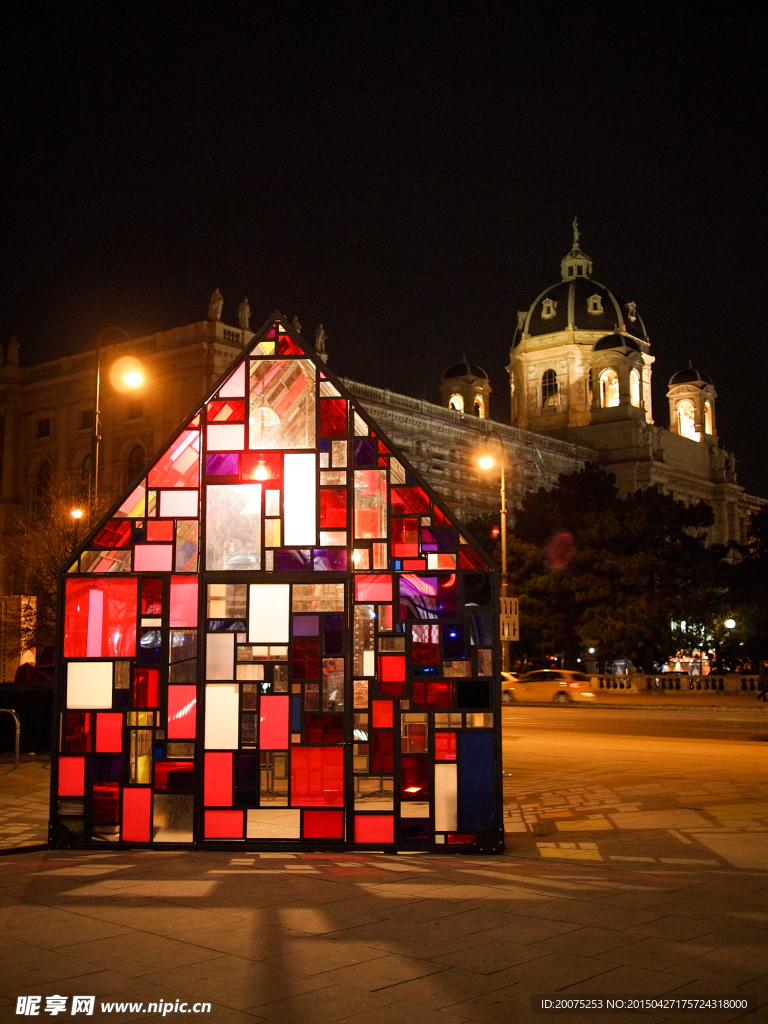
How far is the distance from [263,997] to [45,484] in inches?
2498

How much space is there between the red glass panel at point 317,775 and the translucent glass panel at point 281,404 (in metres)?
2.97

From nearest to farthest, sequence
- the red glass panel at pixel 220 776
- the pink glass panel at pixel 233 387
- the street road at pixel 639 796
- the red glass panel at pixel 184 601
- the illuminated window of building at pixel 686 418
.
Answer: the red glass panel at pixel 220 776
the street road at pixel 639 796
the red glass panel at pixel 184 601
the pink glass panel at pixel 233 387
the illuminated window of building at pixel 686 418

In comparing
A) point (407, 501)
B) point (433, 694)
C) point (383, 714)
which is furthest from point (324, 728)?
point (407, 501)

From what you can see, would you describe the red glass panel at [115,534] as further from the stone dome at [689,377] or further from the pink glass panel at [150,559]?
the stone dome at [689,377]

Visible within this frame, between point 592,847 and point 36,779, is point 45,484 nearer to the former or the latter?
point 36,779

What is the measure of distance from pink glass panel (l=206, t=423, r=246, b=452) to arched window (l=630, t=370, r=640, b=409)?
97636 mm

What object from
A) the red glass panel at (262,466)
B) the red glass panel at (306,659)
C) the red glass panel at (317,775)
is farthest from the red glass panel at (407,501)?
the red glass panel at (317,775)

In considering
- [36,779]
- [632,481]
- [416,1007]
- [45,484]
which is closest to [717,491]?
[632,481]

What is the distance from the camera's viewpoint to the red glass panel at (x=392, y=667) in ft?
33.6

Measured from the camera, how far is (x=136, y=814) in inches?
403

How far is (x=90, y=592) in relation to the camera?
34.4 ft

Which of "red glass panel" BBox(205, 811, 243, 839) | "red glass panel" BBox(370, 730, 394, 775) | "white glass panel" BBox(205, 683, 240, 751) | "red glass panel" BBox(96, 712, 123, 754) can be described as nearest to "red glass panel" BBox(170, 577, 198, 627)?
"white glass panel" BBox(205, 683, 240, 751)

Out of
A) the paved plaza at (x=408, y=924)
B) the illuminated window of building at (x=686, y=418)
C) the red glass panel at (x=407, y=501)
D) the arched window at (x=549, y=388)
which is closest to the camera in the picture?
the paved plaza at (x=408, y=924)

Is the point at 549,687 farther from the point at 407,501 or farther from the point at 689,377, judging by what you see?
the point at 689,377
